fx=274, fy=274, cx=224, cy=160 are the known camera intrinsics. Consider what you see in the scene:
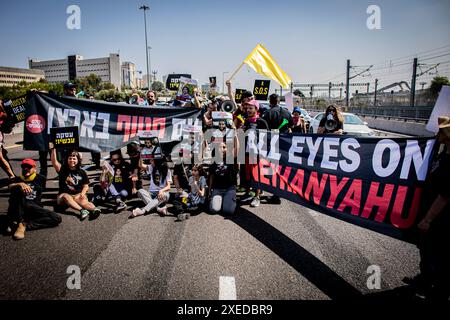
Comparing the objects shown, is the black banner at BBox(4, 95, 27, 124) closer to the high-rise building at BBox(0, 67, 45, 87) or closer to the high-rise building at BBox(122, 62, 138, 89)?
the high-rise building at BBox(0, 67, 45, 87)

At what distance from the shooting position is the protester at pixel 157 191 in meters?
5.30

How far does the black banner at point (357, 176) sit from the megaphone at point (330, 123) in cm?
188

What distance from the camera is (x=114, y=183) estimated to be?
573 centimetres

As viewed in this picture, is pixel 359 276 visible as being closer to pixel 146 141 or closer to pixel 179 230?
pixel 179 230

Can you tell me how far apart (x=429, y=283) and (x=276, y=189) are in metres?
2.58

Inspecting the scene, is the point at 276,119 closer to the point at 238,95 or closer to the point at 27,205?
the point at 27,205

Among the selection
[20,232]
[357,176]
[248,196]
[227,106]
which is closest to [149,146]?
[248,196]

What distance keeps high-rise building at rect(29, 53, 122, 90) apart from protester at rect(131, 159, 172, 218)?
13845 cm

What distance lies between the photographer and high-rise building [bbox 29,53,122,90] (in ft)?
446

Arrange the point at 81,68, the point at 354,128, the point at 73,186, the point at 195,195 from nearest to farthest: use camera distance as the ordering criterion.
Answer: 1. the point at 73,186
2. the point at 195,195
3. the point at 354,128
4. the point at 81,68

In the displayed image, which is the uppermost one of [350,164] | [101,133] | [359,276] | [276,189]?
[101,133]

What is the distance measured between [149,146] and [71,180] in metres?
1.70

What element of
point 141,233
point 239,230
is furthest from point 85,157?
point 239,230
